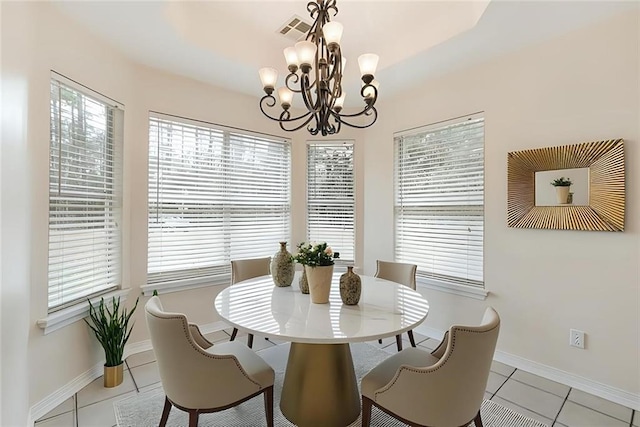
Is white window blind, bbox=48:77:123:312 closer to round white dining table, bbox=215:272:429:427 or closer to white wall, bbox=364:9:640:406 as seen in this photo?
round white dining table, bbox=215:272:429:427

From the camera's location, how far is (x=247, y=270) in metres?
3.00

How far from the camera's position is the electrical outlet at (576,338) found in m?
2.27

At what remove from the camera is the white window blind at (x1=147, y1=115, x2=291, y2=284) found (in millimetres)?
3016

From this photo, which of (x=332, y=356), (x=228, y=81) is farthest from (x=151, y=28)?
(x=332, y=356)

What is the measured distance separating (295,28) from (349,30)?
472 millimetres

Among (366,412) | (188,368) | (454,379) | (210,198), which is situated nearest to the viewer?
(454,379)

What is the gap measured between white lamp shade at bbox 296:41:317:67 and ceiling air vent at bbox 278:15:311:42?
3.06 ft

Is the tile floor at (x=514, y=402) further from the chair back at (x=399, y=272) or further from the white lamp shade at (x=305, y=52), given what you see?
the white lamp shade at (x=305, y=52)

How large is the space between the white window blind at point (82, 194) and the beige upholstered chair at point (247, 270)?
987 mm

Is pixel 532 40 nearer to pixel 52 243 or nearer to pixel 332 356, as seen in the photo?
pixel 332 356

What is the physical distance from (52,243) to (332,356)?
2.00 metres

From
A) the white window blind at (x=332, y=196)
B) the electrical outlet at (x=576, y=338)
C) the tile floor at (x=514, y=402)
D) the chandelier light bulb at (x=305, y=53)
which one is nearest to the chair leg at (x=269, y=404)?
the tile floor at (x=514, y=402)

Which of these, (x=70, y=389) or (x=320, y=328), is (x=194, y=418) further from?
(x=70, y=389)

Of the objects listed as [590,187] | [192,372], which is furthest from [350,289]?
[590,187]
